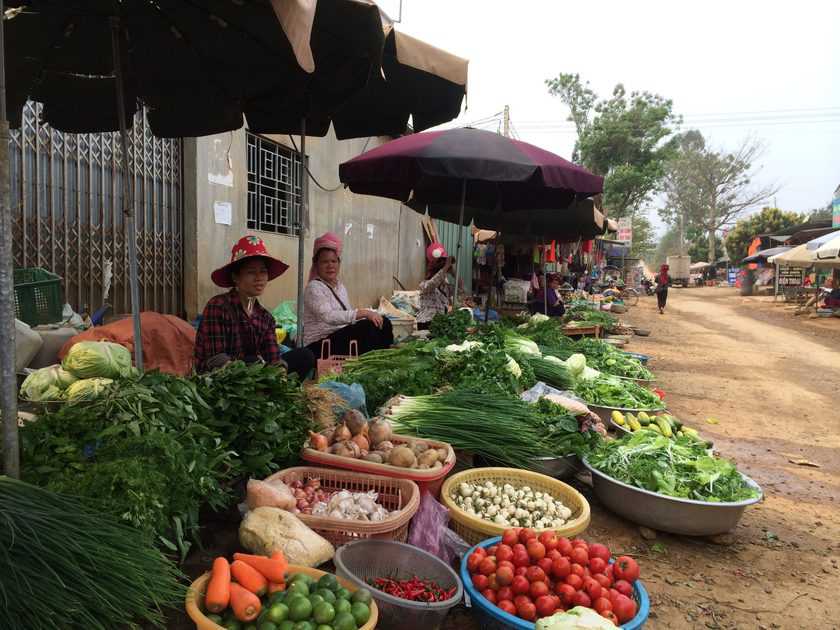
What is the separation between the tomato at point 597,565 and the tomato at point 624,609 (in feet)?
0.51

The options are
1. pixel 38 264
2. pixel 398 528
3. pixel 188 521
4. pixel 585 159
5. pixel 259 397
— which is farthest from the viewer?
pixel 585 159

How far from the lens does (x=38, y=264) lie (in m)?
4.67

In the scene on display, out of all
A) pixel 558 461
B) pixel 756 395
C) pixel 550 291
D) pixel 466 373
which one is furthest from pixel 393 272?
pixel 558 461

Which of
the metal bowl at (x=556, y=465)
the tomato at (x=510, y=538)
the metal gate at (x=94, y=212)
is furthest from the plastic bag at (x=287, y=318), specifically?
the tomato at (x=510, y=538)

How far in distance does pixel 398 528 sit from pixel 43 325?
3.69m

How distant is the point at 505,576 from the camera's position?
2053 millimetres

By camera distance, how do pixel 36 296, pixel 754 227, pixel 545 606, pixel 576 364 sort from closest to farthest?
pixel 545 606
pixel 36 296
pixel 576 364
pixel 754 227

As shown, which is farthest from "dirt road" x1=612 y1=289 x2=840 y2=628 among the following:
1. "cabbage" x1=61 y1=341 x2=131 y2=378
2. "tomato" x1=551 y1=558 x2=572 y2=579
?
"cabbage" x1=61 y1=341 x2=131 y2=378

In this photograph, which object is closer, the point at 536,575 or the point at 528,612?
the point at 528,612

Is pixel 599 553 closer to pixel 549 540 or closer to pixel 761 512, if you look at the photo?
pixel 549 540

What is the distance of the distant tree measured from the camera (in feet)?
135

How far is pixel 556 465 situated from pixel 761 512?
60.3 inches

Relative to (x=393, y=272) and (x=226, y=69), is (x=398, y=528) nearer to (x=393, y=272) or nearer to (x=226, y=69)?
(x=226, y=69)

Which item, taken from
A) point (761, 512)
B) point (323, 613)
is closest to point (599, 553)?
point (323, 613)
